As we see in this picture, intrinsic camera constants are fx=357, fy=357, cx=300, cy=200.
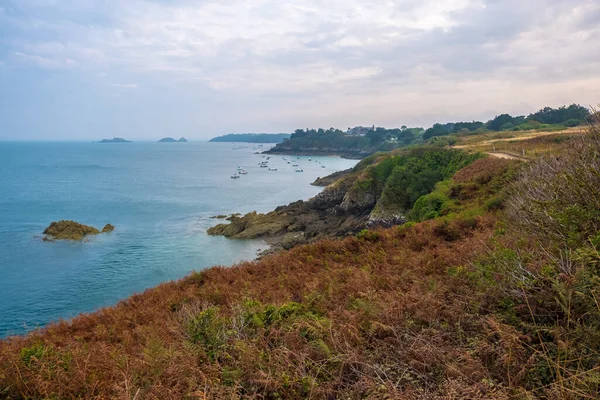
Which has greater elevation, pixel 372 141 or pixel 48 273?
pixel 372 141

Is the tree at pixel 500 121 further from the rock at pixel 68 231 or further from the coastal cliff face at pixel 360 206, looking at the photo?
the rock at pixel 68 231

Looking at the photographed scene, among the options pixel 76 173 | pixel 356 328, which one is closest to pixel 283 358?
pixel 356 328

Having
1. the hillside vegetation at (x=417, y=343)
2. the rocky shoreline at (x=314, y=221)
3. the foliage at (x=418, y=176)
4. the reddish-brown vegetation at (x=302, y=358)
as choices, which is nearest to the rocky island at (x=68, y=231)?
the rocky shoreline at (x=314, y=221)

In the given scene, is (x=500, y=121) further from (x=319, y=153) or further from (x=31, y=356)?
(x=31, y=356)

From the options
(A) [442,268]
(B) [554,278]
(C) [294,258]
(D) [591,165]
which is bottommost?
(C) [294,258]

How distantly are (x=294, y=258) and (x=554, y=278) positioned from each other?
10559 millimetres

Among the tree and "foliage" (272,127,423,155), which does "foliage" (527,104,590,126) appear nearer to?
the tree

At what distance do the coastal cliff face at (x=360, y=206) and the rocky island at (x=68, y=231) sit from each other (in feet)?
39.9

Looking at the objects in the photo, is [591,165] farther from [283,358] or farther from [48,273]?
[48,273]

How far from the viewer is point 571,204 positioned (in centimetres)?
575

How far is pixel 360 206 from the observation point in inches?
1625

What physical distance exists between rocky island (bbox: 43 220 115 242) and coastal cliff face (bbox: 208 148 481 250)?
39.9ft

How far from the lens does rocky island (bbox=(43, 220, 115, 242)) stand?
34.3 meters

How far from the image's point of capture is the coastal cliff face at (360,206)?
34656 mm
